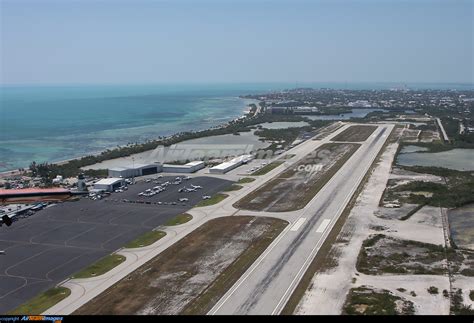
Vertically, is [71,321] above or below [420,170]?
above

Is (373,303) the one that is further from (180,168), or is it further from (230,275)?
(180,168)

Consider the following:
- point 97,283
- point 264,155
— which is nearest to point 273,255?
point 97,283

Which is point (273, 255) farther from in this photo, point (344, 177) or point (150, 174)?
point (150, 174)

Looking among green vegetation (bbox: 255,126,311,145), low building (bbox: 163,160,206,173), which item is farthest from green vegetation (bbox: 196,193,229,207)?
green vegetation (bbox: 255,126,311,145)

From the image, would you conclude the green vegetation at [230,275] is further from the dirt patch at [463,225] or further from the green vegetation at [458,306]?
the dirt patch at [463,225]

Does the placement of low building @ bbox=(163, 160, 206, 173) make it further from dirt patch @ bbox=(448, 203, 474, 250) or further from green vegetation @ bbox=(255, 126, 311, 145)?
dirt patch @ bbox=(448, 203, 474, 250)

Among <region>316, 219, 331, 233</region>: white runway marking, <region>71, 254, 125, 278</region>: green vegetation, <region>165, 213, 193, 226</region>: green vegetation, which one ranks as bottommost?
<region>165, 213, 193, 226</region>: green vegetation
